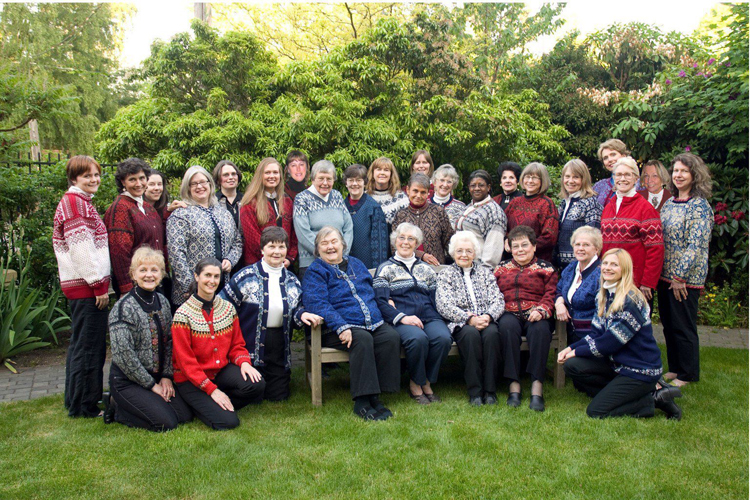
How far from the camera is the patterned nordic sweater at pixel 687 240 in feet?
15.2

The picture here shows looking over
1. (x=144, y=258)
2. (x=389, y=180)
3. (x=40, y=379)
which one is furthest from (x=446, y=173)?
(x=40, y=379)

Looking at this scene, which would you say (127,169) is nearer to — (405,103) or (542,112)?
(405,103)

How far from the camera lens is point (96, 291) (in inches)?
156

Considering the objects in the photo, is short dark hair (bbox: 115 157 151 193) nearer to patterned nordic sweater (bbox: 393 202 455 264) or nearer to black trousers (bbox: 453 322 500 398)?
Answer: patterned nordic sweater (bbox: 393 202 455 264)

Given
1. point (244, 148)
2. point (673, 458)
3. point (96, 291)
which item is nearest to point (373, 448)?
point (673, 458)

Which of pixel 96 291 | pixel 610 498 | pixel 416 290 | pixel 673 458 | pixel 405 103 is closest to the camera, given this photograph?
pixel 610 498

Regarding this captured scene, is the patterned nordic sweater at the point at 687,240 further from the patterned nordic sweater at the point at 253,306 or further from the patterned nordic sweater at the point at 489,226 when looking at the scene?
the patterned nordic sweater at the point at 253,306

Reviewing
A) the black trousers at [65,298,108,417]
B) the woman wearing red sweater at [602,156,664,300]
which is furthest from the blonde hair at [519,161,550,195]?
the black trousers at [65,298,108,417]

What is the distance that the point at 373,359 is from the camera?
169 inches

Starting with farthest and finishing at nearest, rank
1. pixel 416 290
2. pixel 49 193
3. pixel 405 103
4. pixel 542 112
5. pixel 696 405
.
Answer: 1. pixel 542 112
2. pixel 405 103
3. pixel 49 193
4. pixel 416 290
5. pixel 696 405

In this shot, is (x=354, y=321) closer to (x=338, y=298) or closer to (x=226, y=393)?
(x=338, y=298)

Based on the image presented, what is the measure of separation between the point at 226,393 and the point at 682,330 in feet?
12.4

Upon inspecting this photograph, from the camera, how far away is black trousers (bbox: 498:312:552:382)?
4.51 metres

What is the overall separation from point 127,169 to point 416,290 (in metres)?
2.44
